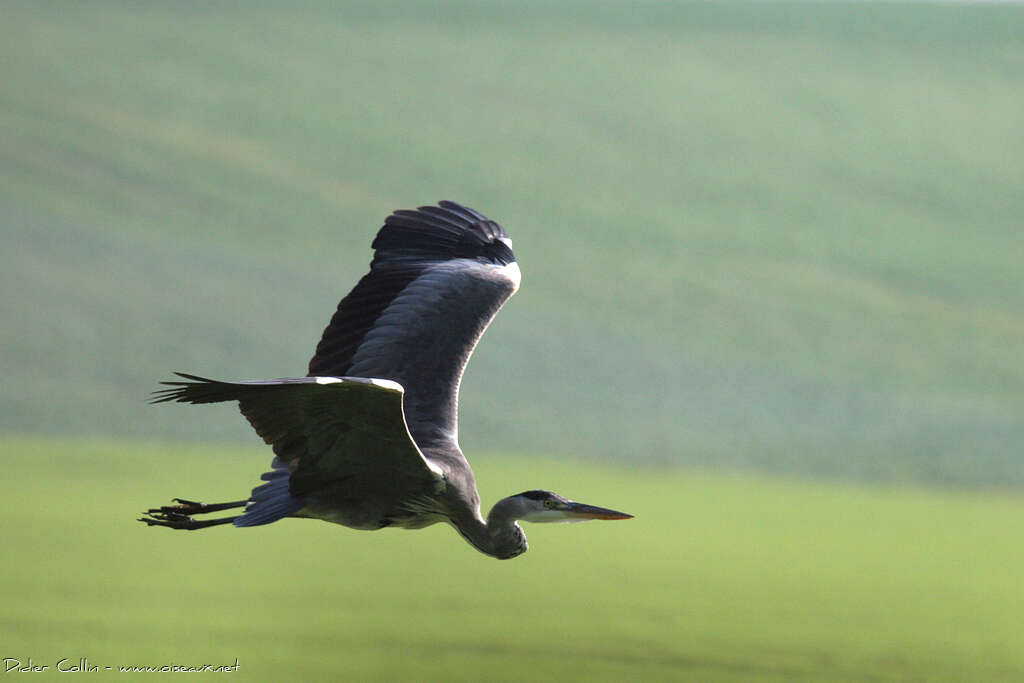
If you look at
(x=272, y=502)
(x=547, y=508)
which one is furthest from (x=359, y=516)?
(x=547, y=508)

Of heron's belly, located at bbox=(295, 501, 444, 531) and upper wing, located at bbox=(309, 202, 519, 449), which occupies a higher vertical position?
upper wing, located at bbox=(309, 202, 519, 449)

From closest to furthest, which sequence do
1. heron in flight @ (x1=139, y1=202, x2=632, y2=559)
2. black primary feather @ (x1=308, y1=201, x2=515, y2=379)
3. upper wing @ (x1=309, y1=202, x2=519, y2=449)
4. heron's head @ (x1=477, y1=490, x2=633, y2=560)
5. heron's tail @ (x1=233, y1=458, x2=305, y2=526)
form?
heron in flight @ (x1=139, y1=202, x2=632, y2=559) < heron's tail @ (x1=233, y1=458, x2=305, y2=526) < heron's head @ (x1=477, y1=490, x2=633, y2=560) < upper wing @ (x1=309, y1=202, x2=519, y2=449) < black primary feather @ (x1=308, y1=201, x2=515, y2=379)

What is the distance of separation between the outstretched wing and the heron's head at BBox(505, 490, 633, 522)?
1.12ft

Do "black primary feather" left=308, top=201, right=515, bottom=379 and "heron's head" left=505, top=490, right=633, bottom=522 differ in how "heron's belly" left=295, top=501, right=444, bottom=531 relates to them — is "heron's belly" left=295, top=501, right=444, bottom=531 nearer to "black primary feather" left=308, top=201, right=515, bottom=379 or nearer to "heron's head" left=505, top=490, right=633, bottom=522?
"heron's head" left=505, top=490, right=633, bottom=522

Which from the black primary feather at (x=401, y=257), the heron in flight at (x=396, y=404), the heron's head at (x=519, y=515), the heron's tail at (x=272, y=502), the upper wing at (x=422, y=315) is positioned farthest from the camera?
the black primary feather at (x=401, y=257)

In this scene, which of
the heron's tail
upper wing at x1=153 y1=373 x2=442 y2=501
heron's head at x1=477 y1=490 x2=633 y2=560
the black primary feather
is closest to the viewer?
upper wing at x1=153 y1=373 x2=442 y2=501

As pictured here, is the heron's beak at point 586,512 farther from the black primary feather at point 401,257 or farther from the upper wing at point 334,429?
the black primary feather at point 401,257

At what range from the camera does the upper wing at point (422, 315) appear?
18.4 feet

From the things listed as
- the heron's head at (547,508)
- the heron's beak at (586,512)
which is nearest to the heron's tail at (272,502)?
the heron's head at (547,508)

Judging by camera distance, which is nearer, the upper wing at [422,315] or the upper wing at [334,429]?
the upper wing at [334,429]

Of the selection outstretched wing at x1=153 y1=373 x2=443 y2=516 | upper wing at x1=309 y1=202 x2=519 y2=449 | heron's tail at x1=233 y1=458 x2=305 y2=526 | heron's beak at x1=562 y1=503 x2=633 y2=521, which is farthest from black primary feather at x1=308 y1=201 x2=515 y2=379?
heron's beak at x1=562 y1=503 x2=633 y2=521

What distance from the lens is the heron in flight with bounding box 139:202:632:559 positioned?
15.2 feet

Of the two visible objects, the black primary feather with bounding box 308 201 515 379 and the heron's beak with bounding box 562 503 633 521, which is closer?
the heron's beak with bounding box 562 503 633 521

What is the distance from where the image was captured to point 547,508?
520cm
